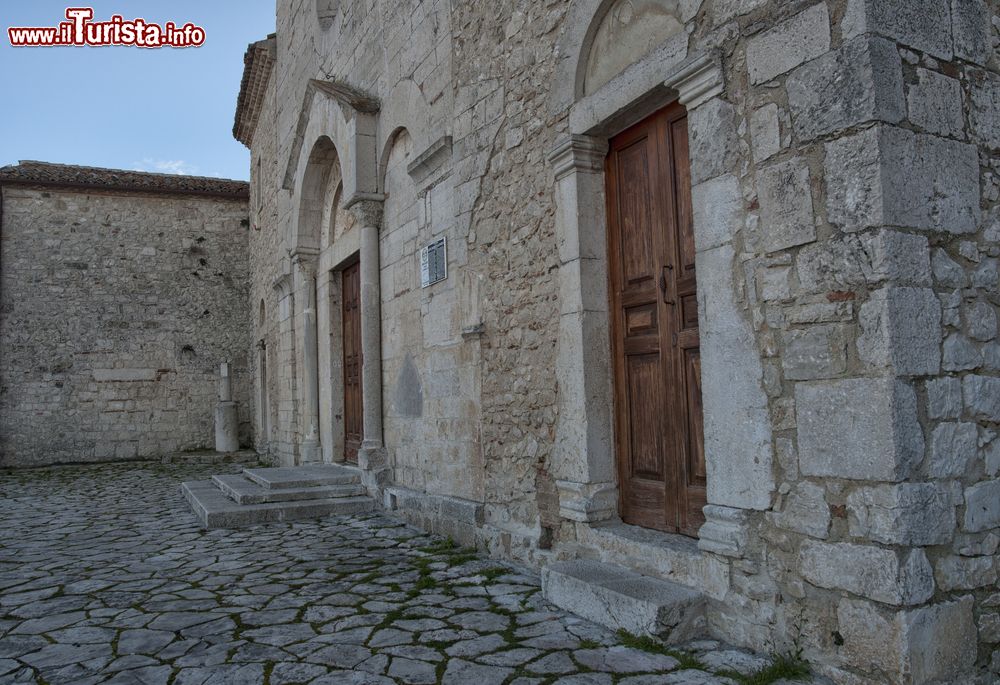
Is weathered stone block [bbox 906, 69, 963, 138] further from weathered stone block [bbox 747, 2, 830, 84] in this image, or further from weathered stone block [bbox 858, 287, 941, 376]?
weathered stone block [bbox 858, 287, 941, 376]

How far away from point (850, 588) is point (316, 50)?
8916mm

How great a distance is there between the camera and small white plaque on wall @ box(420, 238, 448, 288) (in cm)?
562

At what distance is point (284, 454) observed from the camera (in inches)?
415

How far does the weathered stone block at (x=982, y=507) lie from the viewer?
8.21ft

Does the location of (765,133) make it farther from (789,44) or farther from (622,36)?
(622,36)

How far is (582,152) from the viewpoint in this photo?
399 centimetres

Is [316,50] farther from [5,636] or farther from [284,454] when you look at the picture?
[5,636]

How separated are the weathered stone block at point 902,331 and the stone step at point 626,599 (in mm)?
1282

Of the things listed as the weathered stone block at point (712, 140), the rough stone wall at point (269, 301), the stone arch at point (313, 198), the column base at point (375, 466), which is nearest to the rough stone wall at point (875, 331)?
the weathered stone block at point (712, 140)

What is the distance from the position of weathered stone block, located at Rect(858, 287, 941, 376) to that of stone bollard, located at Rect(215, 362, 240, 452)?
13950mm

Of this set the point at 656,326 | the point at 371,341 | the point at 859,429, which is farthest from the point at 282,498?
the point at 859,429

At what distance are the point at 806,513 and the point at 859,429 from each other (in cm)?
39

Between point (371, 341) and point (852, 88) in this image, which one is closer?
point (852, 88)

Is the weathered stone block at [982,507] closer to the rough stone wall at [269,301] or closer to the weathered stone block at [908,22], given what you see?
the weathered stone block at [908,22]
